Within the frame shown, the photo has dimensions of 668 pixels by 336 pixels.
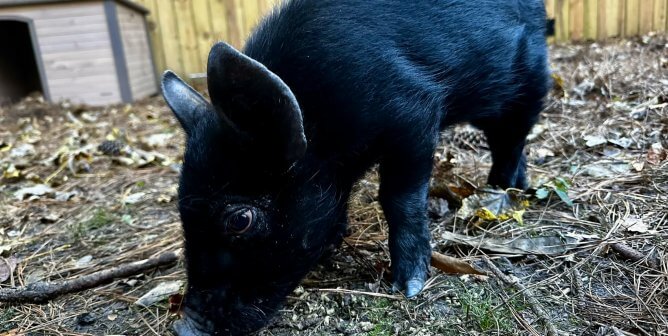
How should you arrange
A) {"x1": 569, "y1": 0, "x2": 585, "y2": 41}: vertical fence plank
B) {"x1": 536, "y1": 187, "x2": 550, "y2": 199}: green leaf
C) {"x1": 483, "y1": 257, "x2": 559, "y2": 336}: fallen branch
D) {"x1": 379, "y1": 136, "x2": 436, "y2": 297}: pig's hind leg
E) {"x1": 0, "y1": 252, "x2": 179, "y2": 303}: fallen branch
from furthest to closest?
{"x1": 569, "y1": 0, "x2": 585, "y2": 41}: vertical fence plank → {"x1": 536, "y1": 187, "x2": 550, "y2": 199}: green leaf → {"x1": 0, "y1": 252, "x2": 179, "y2": 303}: fallen branch → {"x1": 379, "y1": 136, "x2": 436, "y2": 297}: pig's hind leg → {"x1": 483, "y1": 257, "x2": 559, "y2": 336}: fallen branch

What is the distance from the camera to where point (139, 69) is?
23.4 feet

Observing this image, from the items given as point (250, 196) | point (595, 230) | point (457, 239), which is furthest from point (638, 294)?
point (250, 196)

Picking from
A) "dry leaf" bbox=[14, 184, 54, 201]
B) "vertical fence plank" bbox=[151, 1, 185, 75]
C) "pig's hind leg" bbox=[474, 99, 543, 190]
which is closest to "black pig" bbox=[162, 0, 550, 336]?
"pig's hind leg" bbox=[474, 99, 543, 190]

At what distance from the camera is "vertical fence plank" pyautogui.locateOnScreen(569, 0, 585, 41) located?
749cm

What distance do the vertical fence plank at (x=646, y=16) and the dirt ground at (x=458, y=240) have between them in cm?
376

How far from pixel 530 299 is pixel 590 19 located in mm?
7002

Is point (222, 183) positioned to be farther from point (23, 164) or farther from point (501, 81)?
point (23, 164)

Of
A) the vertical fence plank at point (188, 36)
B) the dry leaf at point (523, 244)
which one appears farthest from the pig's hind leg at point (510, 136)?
the vertical fence plank at point (188, 36)

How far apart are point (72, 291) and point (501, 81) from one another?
6.43ft

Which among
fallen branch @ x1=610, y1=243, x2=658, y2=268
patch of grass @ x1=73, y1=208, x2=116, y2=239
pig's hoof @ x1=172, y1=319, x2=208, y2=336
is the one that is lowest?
patch of grass @ x1=73, y1=208, x2=116, y2=239

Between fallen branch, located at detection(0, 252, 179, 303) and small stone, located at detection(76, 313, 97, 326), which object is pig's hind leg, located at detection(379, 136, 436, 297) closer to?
fallen branch, located at detection(0, 252, 179, 303)

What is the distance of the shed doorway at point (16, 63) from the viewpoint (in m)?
7.54

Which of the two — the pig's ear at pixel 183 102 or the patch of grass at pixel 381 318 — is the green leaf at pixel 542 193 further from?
the pig's ear at pixel 183 102

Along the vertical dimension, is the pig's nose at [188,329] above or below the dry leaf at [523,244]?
above
